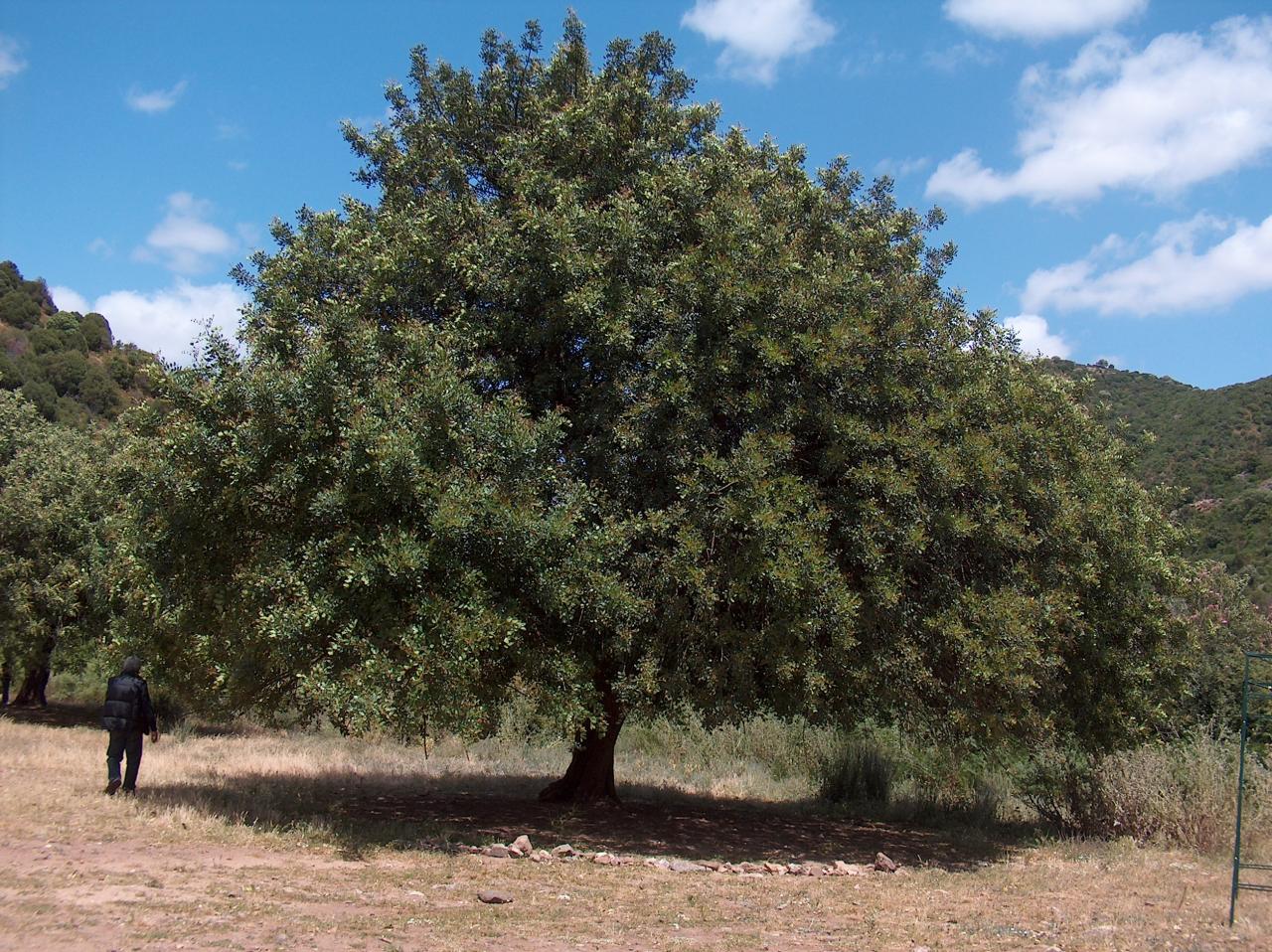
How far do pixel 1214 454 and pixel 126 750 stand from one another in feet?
151

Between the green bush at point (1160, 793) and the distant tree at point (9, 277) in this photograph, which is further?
the distant tree at point (9, 277)

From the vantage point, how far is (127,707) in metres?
12.0

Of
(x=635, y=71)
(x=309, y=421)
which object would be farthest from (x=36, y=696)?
(x=635, y=71)

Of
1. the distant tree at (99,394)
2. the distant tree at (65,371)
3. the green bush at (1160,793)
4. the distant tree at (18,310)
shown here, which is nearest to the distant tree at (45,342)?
the distant tree at (65,371)

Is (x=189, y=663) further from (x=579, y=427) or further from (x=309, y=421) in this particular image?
(x=579, y=427)

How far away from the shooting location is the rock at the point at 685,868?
1098 cm

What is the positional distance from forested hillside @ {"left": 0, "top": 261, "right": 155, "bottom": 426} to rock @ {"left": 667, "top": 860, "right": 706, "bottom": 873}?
48.3 m

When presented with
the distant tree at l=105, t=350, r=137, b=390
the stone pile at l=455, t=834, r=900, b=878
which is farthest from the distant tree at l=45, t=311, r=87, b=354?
the stone pile at l=455, t=834, r=900, b=878

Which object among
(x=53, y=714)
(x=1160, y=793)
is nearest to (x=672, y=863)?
(x=1160, y=793)

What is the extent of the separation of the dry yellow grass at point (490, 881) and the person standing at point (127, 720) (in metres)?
0.44

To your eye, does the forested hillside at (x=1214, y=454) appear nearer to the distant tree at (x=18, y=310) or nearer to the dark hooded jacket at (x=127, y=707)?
the dark hooded jacket at (x=127, y=707)

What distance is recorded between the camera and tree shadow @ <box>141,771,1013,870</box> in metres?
12.1

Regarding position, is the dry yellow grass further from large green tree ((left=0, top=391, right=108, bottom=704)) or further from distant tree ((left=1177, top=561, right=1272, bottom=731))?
large green tree ((left=0, top=391, right=108, bottom=704))

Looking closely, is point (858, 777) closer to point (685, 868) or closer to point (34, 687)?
point (685, 868)
